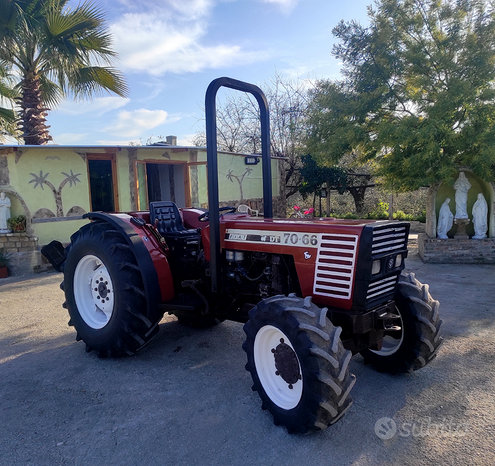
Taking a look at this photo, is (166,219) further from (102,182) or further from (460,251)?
(460,251)

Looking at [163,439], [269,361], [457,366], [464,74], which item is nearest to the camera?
[163,439]

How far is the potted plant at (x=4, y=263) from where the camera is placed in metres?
8.02

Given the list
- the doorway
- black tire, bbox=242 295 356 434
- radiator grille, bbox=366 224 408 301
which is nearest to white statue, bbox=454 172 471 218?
radiator grille, bbox=366 224 408 301

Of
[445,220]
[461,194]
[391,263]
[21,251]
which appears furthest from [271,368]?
[21,251]

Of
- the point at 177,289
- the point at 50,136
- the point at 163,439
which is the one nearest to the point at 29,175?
the point at 50,136

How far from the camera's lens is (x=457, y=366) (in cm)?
340

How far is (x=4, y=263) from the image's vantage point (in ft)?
26.6

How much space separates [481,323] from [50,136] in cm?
1050

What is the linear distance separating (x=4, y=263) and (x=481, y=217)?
1006cm

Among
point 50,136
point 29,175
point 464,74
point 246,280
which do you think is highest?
point 464,74

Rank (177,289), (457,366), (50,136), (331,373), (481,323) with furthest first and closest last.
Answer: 1. (50,136)
2. (481,323)
3. (177,289)
4. (457,366)
5. (331,373)

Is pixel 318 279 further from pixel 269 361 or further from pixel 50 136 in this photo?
pixel 50 136

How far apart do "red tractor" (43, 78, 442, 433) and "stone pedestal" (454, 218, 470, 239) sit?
594 cm

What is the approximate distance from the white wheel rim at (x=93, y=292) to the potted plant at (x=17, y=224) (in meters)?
5.34
